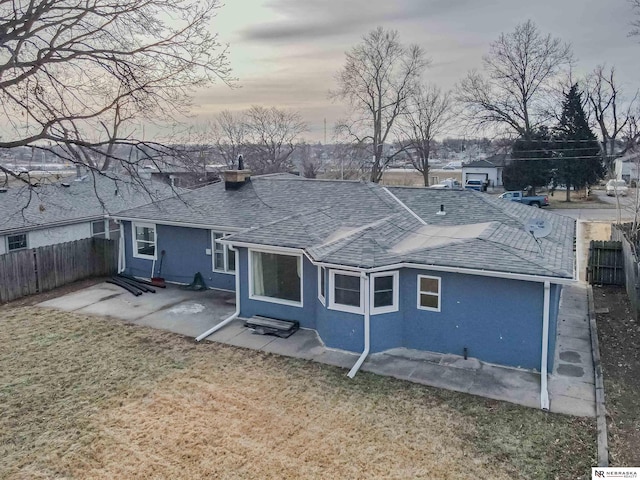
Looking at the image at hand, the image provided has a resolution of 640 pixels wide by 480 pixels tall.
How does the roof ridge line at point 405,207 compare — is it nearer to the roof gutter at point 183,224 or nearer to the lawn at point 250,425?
the roof gutter at point 183,224

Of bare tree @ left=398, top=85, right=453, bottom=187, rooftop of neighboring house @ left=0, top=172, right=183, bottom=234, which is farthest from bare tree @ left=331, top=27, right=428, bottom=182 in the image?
rooftop of neighboring house @ left=0, top=172, right=183, bottom=234

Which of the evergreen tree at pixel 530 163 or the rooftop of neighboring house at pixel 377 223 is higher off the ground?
the evergreen tree at pixel 530 163

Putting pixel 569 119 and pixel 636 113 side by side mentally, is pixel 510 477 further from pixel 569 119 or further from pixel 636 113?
pixel 636 113

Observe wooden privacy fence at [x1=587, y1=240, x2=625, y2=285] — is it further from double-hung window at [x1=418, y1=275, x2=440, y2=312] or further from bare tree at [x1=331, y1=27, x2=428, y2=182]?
bare tree at [x1=331, y1=27, x2=428, y2=182]

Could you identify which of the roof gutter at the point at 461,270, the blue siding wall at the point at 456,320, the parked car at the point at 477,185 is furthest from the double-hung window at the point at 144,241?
the parked car at the point at 477,185

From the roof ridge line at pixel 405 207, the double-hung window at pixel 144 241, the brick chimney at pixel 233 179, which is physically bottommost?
the double-hung window at pixel 144 241

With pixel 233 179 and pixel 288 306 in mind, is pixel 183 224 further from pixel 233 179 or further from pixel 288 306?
pixel 288 306
